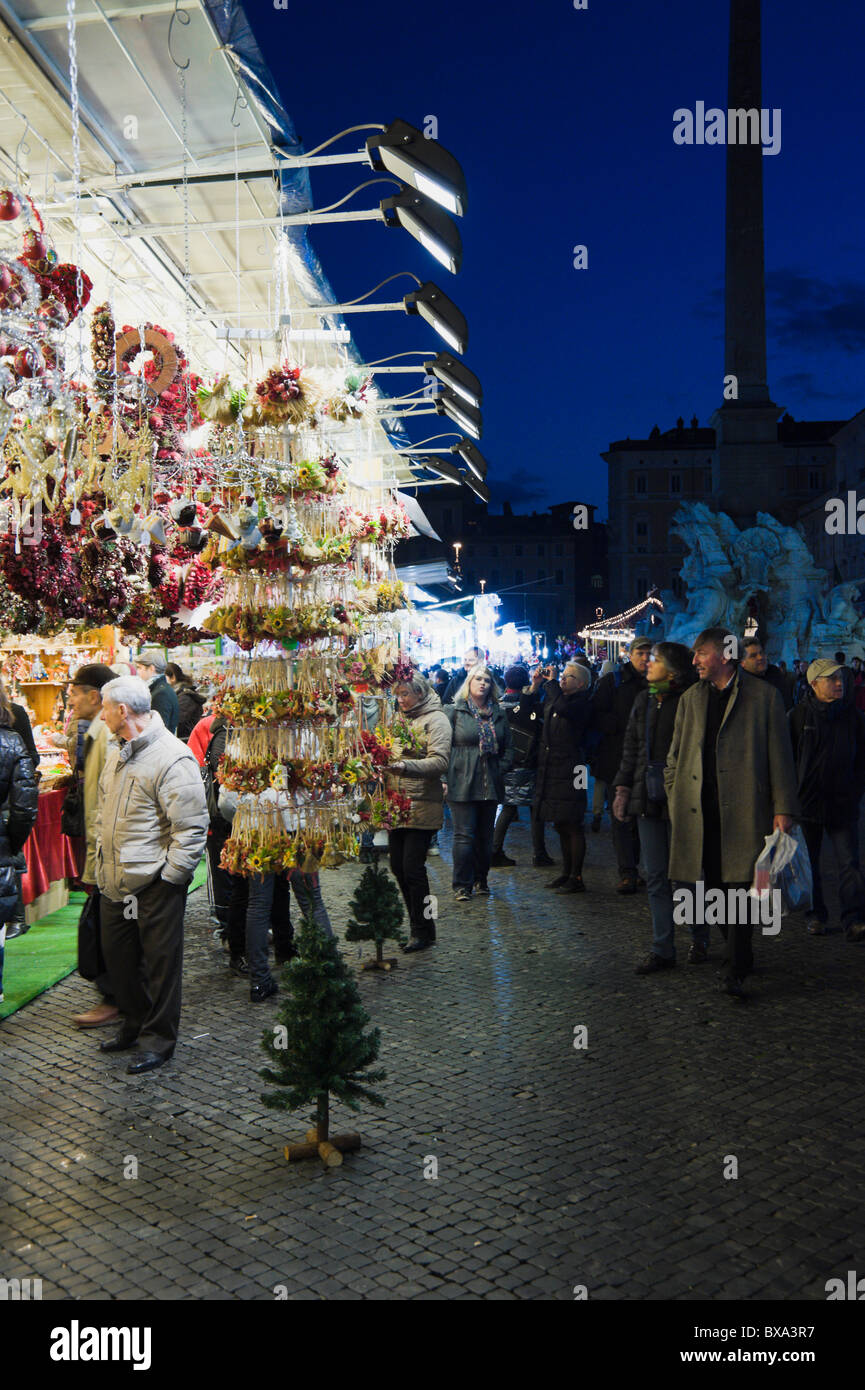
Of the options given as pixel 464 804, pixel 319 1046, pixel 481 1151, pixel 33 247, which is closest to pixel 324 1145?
pixel 319 1046

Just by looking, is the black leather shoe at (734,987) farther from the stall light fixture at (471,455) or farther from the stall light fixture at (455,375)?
the stall light fixture at (471,455)

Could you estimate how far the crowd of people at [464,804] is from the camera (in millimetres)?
5324

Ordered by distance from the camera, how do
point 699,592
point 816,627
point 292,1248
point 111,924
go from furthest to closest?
point 699,592
point 816,627
point 111,924
point 292,1248

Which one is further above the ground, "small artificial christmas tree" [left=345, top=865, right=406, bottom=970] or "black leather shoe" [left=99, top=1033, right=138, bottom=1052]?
"small artificial christmas tree" [left=345, top=865, right=406, bottom=970]

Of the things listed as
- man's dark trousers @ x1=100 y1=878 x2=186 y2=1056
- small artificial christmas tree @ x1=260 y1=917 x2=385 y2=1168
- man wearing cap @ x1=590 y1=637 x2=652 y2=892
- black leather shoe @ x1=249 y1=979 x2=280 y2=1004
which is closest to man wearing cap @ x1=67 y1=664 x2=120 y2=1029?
man's dark trousers @ x1=100 y1=878 x2=186 y2=1056

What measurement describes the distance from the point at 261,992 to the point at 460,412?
20.5ft

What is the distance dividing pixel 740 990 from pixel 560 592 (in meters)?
79.9

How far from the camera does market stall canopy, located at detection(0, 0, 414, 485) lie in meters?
5.75

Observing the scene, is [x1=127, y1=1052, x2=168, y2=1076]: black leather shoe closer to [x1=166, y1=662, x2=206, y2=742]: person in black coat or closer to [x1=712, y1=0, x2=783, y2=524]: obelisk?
[x1=166, y1=662, x2=206, y2=742]: person in black coat

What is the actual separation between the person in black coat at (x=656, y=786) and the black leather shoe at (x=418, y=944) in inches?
59.8

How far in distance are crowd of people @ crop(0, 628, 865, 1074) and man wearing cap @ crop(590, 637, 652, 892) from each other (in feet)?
0.12

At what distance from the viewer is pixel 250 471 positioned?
6.25 m
